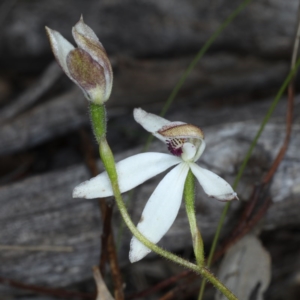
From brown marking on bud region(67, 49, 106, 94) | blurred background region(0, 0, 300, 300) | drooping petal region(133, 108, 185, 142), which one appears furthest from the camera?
blurred background region(0, 0, 300, 300)

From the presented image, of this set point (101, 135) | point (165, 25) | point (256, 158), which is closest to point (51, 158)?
point (165, 25)

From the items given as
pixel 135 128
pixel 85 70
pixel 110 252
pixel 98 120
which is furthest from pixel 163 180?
pixel 135 128

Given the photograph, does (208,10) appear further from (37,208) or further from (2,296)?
(2,296)

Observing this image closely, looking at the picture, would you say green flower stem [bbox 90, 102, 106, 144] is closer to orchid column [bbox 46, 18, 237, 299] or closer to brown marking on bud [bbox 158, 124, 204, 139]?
orchid column [bbox 46, 18, 237, 299]

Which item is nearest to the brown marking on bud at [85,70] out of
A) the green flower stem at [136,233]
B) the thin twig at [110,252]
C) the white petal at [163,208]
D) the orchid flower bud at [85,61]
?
the orchid flower bud at [85,61]

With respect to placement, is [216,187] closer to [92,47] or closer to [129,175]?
[129,175]

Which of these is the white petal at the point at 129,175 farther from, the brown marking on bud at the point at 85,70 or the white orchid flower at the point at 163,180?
the brown marking on bud at the point at 85,70

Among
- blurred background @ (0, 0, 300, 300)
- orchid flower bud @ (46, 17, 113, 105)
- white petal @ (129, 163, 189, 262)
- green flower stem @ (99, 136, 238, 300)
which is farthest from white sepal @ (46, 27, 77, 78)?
blurred background @ (0, 0, 300, 300)
